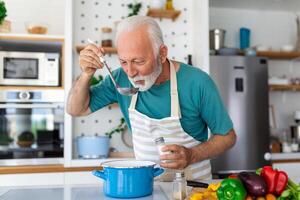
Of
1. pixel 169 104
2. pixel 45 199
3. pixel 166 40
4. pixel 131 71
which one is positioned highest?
pixel 166 40

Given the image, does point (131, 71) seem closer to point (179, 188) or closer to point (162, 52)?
point (162, 52)

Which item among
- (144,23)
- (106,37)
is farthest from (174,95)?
(106,37)

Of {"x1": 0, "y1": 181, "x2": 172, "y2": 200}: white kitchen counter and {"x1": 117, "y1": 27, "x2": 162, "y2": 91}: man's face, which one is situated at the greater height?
{"x1": 117, "y1": 27, "x2": 162, "y2": 91}: man's face

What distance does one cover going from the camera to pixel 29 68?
92.5 inches

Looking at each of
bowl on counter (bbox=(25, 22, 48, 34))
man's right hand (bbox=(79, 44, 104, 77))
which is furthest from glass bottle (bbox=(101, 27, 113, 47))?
man's right hand (bbox=(79, 44, 104, 77))

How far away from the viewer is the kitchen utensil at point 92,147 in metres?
2.37

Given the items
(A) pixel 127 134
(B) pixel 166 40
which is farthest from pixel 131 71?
(B) pixel 166 40

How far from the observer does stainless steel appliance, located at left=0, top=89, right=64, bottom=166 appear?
7.55 ft

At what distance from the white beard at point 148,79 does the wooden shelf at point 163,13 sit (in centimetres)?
140

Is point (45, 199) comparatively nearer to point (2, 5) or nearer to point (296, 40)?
point (2, 5)

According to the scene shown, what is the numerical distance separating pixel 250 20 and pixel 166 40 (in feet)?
3.54

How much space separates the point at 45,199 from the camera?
93 centimetres

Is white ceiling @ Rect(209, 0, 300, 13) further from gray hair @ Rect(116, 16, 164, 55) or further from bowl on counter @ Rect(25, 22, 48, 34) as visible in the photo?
gray hair @ Rect(116, 16, 164, 55)

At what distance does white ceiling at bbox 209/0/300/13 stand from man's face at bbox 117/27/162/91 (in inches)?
Result: 82.8
